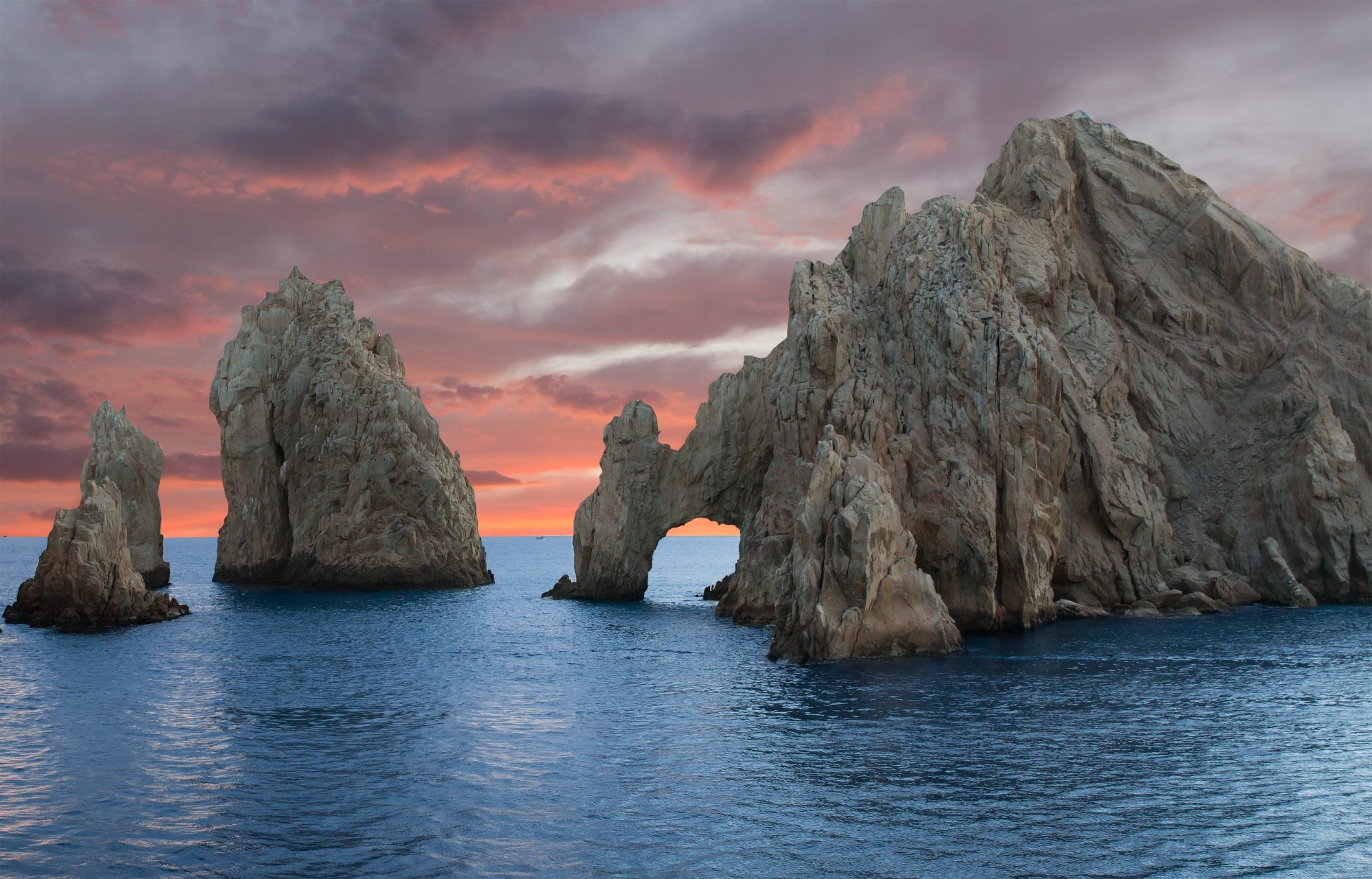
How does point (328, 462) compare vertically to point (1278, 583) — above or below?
above

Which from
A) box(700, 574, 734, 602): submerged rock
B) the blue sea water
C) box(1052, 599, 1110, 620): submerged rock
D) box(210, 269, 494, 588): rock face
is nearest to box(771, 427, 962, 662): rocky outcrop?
the blue sea water

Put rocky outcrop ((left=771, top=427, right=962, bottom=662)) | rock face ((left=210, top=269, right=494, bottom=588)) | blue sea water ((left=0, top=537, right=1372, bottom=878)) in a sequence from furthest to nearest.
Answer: rock face ((left=210, top=269, right=494, bottom=588)), rocky outcrop ((left=771, top=427, right=962, bottom=662)), blue sea water ((left=0, top=537, right=1372, bottom=878))

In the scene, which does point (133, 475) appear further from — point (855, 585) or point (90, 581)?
point (855, 585)

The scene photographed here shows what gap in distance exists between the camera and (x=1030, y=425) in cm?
7075

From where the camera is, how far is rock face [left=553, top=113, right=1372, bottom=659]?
224ft

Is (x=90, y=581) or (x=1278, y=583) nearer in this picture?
(x=90, y=581)

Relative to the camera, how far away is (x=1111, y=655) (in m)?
57.9

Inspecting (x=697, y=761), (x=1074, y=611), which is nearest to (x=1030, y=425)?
(x=1074, y=611)

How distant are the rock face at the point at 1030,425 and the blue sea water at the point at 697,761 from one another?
26.2 ft

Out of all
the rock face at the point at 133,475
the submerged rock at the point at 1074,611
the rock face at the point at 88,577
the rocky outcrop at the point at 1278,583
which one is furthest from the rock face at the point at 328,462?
the rocky outcrop at the point at 1278,583

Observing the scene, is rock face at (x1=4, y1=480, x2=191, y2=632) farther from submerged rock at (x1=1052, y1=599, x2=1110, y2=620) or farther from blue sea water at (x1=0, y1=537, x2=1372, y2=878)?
submerged rock at (x1=1052, y1=599, x2=1110, y2=620)

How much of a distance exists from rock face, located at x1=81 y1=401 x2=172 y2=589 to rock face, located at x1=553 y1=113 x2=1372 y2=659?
54.1 meters

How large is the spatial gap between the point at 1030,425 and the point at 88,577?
71076mm

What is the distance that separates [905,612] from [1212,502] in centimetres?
4607
